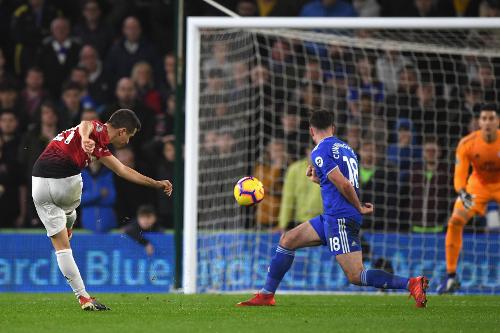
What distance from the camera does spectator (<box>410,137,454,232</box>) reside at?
1487 centimetres

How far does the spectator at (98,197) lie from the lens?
14906mm

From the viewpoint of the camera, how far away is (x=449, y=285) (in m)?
13.3

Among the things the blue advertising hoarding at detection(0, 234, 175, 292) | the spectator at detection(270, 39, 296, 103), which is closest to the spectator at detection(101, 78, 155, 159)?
the spectator at detection(270, 39, 296, 103)

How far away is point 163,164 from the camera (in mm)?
15328

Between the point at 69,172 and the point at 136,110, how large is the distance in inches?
264

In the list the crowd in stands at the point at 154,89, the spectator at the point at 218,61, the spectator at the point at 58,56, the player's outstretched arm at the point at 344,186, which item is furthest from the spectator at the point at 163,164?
the player's outstretched arm at the point at 344,186

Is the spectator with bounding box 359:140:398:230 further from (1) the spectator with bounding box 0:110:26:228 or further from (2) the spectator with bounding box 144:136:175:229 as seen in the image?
(1) the spectator with bounding box 0:110:26:228

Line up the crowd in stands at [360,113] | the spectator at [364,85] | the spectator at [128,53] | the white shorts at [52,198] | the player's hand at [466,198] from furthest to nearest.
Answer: the spectator at [128,53]
the spectator at [364,85]
the crowd in stands at [360,113]
the player's hand at [466,198]
the white shorts at [52,198]

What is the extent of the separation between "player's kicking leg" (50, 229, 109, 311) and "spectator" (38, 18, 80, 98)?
8412 mm

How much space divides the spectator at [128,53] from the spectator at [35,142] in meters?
1.85

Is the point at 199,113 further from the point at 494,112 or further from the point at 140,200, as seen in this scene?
the point at 494,112

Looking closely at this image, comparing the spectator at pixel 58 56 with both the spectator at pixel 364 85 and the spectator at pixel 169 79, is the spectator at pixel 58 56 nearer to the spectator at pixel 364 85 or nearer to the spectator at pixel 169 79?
the spectator at pixel 169 79

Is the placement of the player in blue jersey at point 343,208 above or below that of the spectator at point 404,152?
below

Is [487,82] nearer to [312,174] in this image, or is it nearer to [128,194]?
[128,194]
